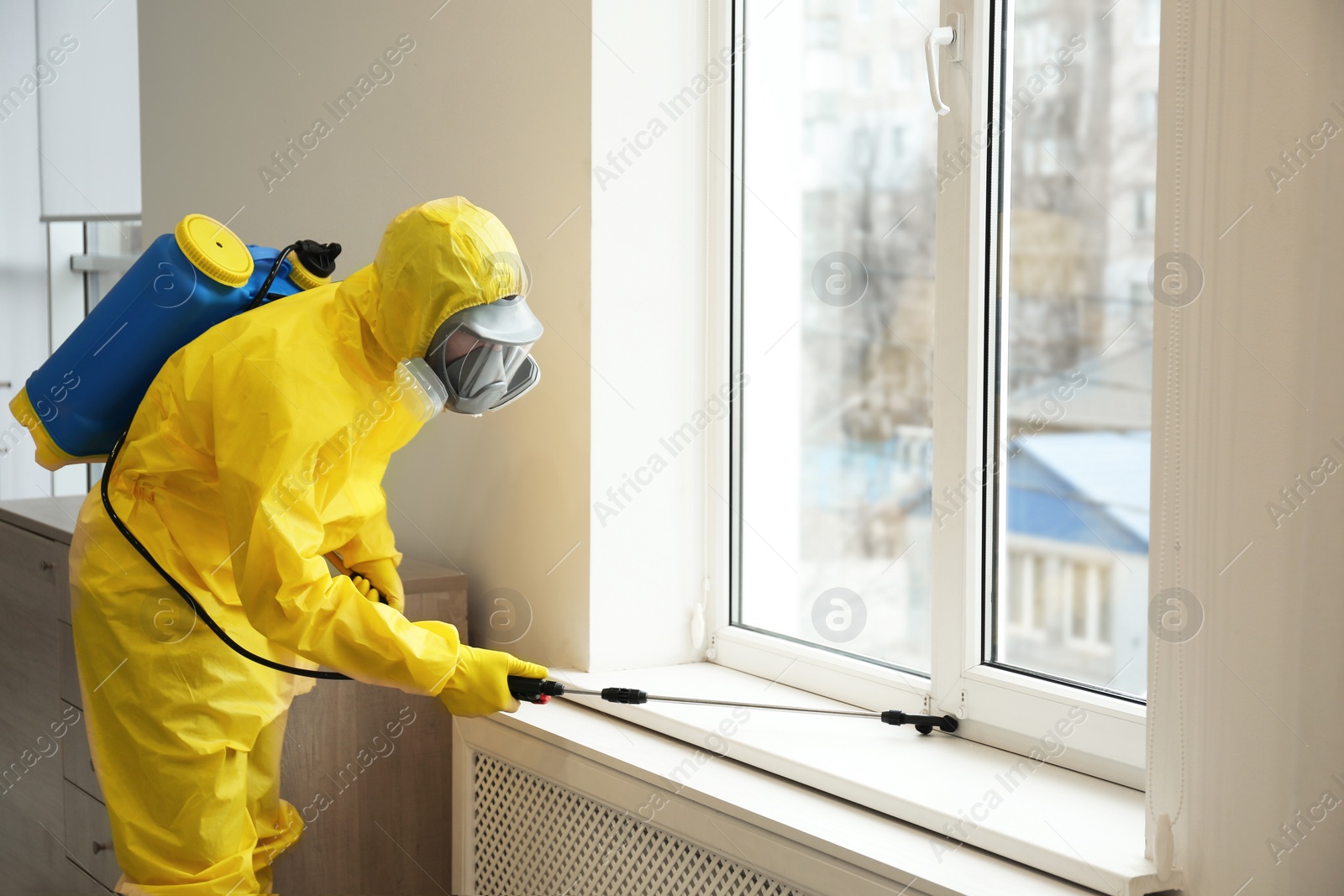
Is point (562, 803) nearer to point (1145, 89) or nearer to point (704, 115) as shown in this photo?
point (704, 115)

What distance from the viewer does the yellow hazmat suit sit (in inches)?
50.7

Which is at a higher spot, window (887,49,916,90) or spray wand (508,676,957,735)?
window (887,49,916,90)

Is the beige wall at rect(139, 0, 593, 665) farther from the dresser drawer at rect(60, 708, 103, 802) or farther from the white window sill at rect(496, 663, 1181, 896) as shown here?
the dresser drawer at rect(60, 708, 103, 802)

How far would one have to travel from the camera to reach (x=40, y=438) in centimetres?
157

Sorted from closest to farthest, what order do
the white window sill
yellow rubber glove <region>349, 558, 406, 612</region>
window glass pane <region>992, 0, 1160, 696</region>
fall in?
the white window sill < window glass pane <region>992, 0, 1160, 696</region> < yellow rubber glove <region>349, 558, 406, 612</region>

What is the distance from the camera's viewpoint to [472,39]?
1.99 meters

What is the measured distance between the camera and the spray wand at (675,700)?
1.36m

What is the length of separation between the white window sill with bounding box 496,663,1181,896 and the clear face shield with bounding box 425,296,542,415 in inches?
23.8

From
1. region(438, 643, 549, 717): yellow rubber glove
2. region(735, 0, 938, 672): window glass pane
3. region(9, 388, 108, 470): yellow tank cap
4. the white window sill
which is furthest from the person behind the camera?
region(735, 0, 938, 672): window glass pane

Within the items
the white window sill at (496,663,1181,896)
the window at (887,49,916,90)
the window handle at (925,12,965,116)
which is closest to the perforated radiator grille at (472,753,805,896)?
the white window sill at (496,663,1181,896)

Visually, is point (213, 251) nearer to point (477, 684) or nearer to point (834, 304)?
point (477, 684)

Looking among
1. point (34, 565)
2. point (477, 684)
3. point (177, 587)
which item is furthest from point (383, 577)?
point (34, 565)

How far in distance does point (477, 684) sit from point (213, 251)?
0.69 metres

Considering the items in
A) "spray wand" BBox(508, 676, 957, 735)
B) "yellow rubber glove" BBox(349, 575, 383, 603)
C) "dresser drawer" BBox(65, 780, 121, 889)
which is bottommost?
"dresser drawer" BBox(65, 780, 121, 889)
